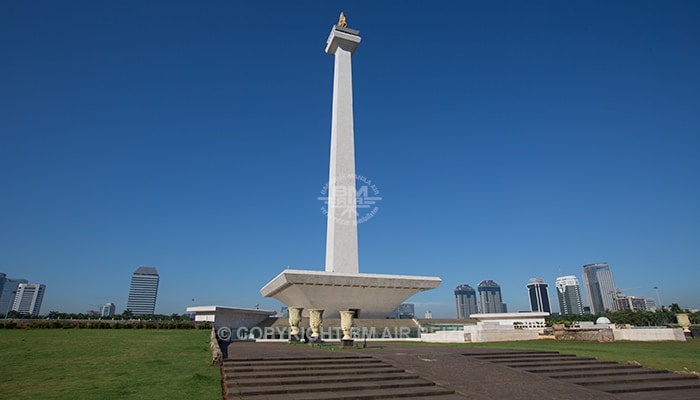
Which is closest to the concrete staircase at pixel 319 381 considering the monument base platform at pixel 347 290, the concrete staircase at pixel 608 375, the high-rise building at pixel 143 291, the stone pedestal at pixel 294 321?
the concrete staircase at pixel 608 375

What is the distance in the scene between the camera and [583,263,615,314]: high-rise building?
13710cm

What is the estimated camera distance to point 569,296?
424 ft

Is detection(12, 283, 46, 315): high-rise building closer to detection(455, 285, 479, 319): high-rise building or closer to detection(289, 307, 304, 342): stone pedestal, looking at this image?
detection(455, 285, 479, 319): high-rise building

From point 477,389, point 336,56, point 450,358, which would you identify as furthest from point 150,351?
point 336,56

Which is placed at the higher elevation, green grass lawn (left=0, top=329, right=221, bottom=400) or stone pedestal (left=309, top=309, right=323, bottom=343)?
stone pedestal (left=309, top=309, right=323, bottom=343)

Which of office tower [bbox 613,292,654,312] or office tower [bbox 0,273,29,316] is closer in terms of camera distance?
office tower [bbox 613,292,654,312]

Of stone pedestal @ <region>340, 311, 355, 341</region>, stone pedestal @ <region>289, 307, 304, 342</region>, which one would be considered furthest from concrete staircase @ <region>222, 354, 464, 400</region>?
stone pedestal @ <region>289, 307, 304, 342</region>

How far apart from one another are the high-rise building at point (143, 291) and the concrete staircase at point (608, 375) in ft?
596

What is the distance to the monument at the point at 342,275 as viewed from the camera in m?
29.5

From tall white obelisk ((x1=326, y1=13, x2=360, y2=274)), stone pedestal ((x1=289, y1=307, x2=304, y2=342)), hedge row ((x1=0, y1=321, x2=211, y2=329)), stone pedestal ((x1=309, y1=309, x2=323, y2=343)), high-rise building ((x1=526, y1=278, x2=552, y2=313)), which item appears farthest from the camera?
high-rise building ((x1=526, y1=278, x2=552, y2=313))

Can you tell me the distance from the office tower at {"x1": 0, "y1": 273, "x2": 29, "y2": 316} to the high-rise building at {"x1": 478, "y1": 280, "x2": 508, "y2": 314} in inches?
6348

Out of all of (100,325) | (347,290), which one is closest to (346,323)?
(347,290)

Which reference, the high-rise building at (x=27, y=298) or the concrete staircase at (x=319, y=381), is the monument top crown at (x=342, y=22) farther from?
the high-rise building at (x=27, y=298)

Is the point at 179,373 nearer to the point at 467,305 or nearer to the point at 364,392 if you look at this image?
the point at 364,392
